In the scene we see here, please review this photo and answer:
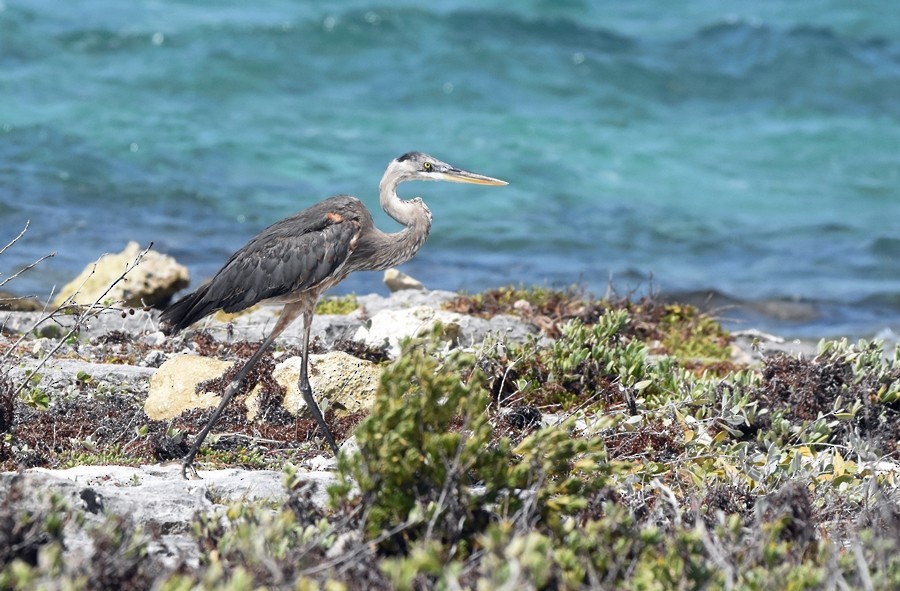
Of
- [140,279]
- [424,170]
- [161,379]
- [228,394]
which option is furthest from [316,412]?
[140,279]

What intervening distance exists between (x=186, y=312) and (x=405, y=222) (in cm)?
159

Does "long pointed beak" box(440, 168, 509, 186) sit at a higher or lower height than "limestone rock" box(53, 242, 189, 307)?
higher

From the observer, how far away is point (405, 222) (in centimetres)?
764

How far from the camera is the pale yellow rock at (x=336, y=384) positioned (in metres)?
6.83

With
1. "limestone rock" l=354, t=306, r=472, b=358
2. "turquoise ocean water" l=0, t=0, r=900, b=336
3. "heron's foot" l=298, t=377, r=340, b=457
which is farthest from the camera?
"turquoise ocean water" l=0, t=0, r=900, b=336

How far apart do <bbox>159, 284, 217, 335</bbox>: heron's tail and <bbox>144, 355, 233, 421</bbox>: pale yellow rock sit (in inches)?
9.8

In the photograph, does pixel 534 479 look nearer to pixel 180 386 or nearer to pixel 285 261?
pixel 285 261

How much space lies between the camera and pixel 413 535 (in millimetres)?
4398

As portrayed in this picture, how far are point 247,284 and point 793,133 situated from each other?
16.9 m

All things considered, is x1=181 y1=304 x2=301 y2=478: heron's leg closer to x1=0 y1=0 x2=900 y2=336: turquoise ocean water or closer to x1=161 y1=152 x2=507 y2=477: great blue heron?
x1=161 y1=152 x2=507 y2=477: great blue heron

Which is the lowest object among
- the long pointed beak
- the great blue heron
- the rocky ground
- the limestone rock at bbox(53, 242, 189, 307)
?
the limestone rock at bbox(53, 242, 189, 307)

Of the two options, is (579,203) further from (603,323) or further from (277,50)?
(603,323)

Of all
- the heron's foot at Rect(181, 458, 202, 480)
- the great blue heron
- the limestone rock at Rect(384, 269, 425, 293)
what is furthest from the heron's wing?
the limestone rock at Rect(384, 269, 425, 293)

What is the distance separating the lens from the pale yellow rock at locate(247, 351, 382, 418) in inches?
269
